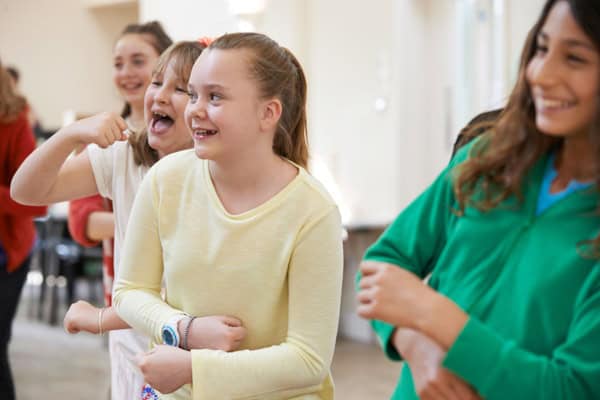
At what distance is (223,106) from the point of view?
1.68m

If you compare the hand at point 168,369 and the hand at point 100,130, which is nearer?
the hand at point 168,369

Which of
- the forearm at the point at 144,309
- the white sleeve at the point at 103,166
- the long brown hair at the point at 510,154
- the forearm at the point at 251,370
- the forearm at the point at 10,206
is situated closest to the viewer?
the long brown hair at the point at 510,154

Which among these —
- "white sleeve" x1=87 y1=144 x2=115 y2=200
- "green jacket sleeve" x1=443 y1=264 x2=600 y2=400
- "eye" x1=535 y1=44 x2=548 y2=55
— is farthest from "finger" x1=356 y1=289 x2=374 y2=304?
"white sleeve" x1=87 y1=144 x2=115 y2=200

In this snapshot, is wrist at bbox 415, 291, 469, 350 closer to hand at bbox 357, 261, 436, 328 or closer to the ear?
hand at bbox 357, 261, 436, 328

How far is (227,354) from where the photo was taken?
1606 mm

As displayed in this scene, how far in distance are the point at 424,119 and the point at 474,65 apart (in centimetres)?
66

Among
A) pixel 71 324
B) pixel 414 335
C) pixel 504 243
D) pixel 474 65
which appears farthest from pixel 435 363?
pixel 474 65

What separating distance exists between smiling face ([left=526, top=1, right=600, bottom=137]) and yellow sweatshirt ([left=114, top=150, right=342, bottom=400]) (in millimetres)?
536

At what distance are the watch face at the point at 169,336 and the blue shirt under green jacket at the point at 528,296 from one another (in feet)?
1.48

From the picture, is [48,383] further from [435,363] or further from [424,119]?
[435,363]

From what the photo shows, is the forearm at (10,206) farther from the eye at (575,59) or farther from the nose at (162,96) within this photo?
the eye at (575,59)

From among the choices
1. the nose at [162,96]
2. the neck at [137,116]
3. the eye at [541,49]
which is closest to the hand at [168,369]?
the nose at [162,96]

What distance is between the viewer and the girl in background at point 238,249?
1.61 m

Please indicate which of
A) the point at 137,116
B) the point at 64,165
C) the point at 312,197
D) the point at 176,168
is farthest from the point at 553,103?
the point at 137,116
